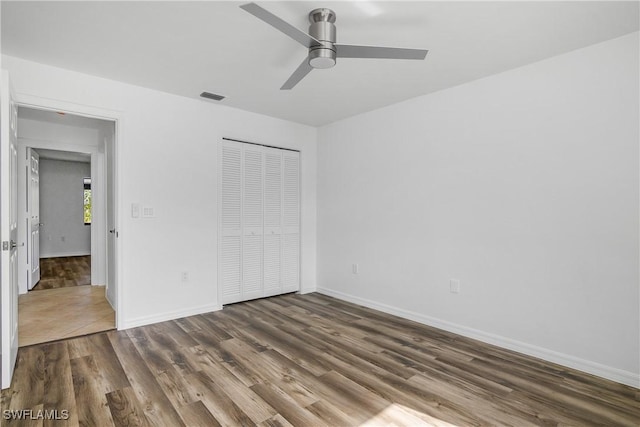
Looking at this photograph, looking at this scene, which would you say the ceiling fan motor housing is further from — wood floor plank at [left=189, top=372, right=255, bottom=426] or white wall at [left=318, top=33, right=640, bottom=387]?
wood floor plank at [left=189, top=372, right=255, bottom=426]

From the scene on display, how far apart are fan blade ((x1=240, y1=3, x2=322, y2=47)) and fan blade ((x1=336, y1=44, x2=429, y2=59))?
17 centimetres

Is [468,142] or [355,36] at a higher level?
[355,36]

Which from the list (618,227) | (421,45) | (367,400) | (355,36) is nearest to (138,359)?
(367,400)

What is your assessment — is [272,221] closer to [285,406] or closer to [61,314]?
[61,314]

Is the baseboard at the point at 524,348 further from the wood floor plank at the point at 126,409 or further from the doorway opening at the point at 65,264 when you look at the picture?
the doorway opening at the point at 65,264

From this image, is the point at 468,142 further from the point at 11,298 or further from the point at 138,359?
the point at 11,298

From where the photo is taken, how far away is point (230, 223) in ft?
13.5

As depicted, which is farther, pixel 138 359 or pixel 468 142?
pixel 468 142

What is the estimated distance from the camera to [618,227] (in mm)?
2373

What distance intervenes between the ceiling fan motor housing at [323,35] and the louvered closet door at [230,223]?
7.31ft

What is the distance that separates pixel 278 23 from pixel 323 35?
1.34 feet

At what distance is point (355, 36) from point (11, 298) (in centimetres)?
300

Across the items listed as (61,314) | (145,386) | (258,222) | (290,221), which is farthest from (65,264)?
(145,386)

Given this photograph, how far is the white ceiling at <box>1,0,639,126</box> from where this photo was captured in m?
2.06
